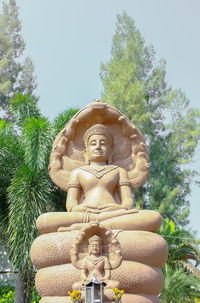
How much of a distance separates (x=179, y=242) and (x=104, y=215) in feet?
23.9

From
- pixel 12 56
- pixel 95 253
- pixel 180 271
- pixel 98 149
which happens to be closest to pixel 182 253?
pixel 180 271

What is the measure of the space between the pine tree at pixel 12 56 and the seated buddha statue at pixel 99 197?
1376cm

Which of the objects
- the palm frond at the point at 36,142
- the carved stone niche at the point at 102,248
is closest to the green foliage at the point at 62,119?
the palm frond at the point at 36,142

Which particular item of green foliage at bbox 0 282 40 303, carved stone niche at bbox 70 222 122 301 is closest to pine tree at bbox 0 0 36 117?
green foliage at bbox 0 282 40 303

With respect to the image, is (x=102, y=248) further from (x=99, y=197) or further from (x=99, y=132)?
(x=99, y=132)

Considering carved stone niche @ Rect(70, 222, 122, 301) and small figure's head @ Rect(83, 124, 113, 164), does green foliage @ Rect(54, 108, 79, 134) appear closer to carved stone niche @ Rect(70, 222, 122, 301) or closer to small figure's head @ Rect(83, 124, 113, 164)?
small figure's head @ Rect(83, 124, 113, 164)

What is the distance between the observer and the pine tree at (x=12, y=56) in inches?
776

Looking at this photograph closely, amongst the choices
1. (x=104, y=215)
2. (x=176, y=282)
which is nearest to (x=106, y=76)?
(x=176, y=282)

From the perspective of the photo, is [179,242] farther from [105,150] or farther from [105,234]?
[105,234]

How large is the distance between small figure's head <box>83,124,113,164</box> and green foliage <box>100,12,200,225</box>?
8.40 meters

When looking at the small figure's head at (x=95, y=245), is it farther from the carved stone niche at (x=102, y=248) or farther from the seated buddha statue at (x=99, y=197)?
the seated buddha statue at (x=99, y=197)

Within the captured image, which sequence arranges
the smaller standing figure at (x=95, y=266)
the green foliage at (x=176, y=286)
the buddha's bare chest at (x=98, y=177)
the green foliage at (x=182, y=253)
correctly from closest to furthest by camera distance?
1. the smaller standing figure at (x=95, y=266)
2. the buddha's bare chest at (x=98, y=177)
3. the green foliage at (x=176, y=286)
4. the green foliage at (x=182, y=253)

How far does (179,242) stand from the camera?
39.0 feet

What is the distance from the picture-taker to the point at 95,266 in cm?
464
